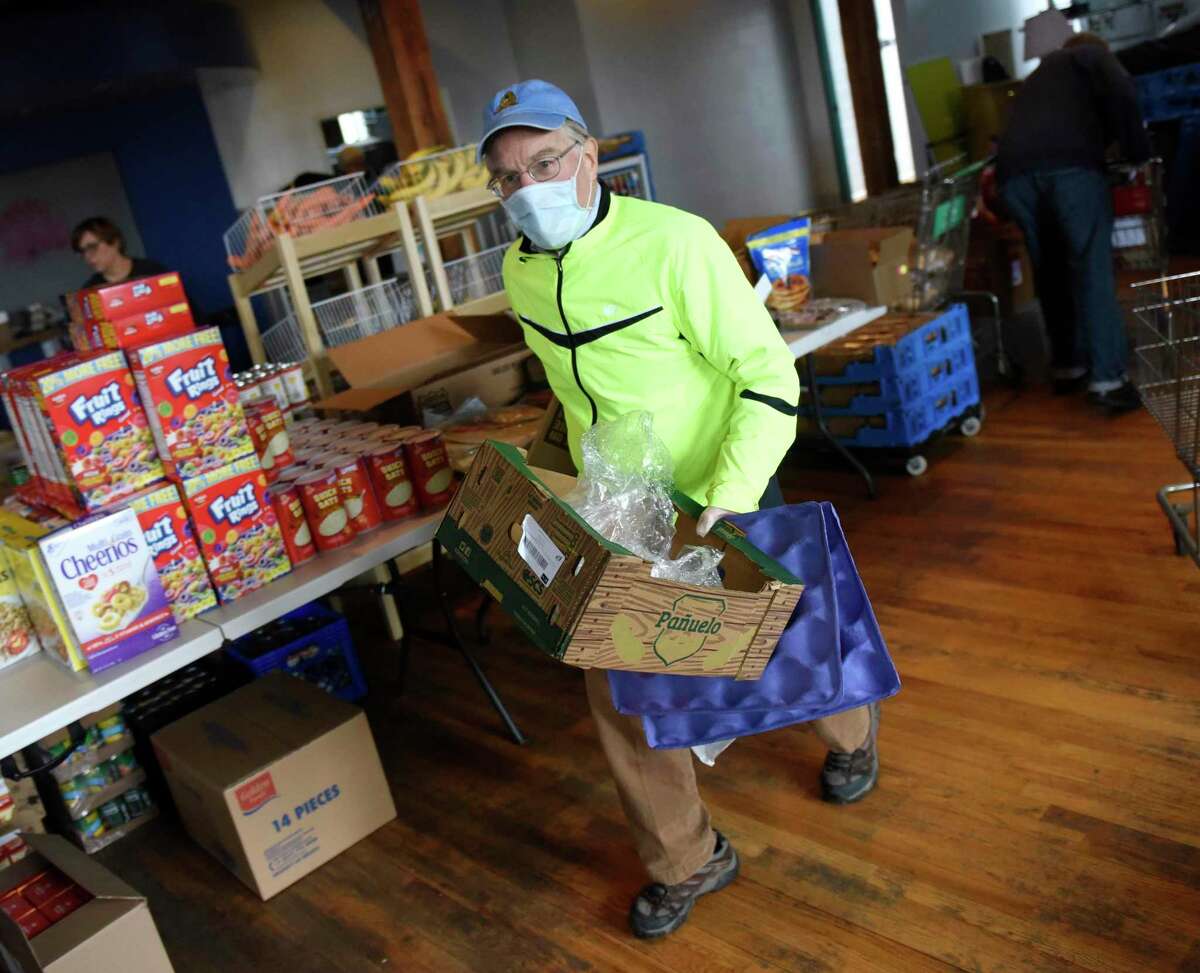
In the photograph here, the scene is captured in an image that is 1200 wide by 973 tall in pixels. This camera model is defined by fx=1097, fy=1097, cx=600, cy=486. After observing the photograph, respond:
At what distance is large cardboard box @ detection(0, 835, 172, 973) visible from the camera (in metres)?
2.18

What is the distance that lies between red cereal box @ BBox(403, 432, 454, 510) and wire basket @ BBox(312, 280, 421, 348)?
1612 millimetres

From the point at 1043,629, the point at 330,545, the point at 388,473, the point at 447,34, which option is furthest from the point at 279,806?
the point at 447,34

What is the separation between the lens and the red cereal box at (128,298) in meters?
2.41

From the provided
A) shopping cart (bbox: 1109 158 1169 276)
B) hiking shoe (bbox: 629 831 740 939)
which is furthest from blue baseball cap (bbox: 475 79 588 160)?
shopping cart (bbox: 1109 158 1169 276)

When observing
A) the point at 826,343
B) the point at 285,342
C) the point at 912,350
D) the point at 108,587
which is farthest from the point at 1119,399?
the point at 108,587

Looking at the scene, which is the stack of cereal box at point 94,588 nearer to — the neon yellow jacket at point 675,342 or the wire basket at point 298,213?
the neon yellow jacket at point 675,342

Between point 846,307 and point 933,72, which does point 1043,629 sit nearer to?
point 846,307

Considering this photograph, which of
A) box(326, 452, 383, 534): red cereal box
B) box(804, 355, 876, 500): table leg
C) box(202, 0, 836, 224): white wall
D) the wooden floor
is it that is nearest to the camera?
the wooden floor

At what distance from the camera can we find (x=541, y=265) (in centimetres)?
222

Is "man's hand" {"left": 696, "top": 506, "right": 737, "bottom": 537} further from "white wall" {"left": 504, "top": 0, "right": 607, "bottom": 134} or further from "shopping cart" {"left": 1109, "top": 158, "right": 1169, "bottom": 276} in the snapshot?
"white wall" {"left": 504, "top": 0, "right": 607, "bottom": 134}

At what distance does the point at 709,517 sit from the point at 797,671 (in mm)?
310

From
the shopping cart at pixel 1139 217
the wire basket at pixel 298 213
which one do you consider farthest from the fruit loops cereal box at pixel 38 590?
the shopping cart at pixel 1139 217

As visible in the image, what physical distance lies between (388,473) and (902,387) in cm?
232

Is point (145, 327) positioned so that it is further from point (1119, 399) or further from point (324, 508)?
point (1119, 399)
